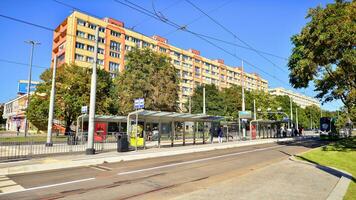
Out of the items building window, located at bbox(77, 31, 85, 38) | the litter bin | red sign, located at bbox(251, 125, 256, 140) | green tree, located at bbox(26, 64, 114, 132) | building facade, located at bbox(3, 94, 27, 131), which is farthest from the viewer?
building facade, located at bbox(3, 94, 27, 131)

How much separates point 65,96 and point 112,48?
96.7 feet

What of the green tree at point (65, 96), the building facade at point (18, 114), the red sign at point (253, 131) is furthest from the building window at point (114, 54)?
the red sign at point (253, 131)

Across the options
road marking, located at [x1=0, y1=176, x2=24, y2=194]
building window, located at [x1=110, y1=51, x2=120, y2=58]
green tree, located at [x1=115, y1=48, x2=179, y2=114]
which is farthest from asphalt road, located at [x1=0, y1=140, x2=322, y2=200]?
building window, located at [x1=110, y1=51, x2=120, y2=58]

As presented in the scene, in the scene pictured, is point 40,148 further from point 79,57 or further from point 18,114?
point 18,114

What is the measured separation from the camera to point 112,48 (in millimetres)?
66250

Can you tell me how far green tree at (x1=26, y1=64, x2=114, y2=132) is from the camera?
3900 cm

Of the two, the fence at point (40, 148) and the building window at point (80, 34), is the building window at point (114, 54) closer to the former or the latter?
the building window at point (80, 34)

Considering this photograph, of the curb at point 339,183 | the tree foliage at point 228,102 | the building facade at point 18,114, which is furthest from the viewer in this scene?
the tree foliage at point 228,102

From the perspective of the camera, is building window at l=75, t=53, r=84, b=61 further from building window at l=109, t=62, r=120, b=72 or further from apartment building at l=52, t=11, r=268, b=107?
building window at l=109, t=62, r=120, b=72

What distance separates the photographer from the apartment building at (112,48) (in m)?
59.2

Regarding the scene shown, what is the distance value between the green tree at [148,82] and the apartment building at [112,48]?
5.59 m

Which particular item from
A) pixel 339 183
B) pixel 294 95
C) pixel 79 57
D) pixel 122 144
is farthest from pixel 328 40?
pixel 294 95

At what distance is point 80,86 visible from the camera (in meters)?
40.6

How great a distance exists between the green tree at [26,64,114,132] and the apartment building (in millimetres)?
6109
